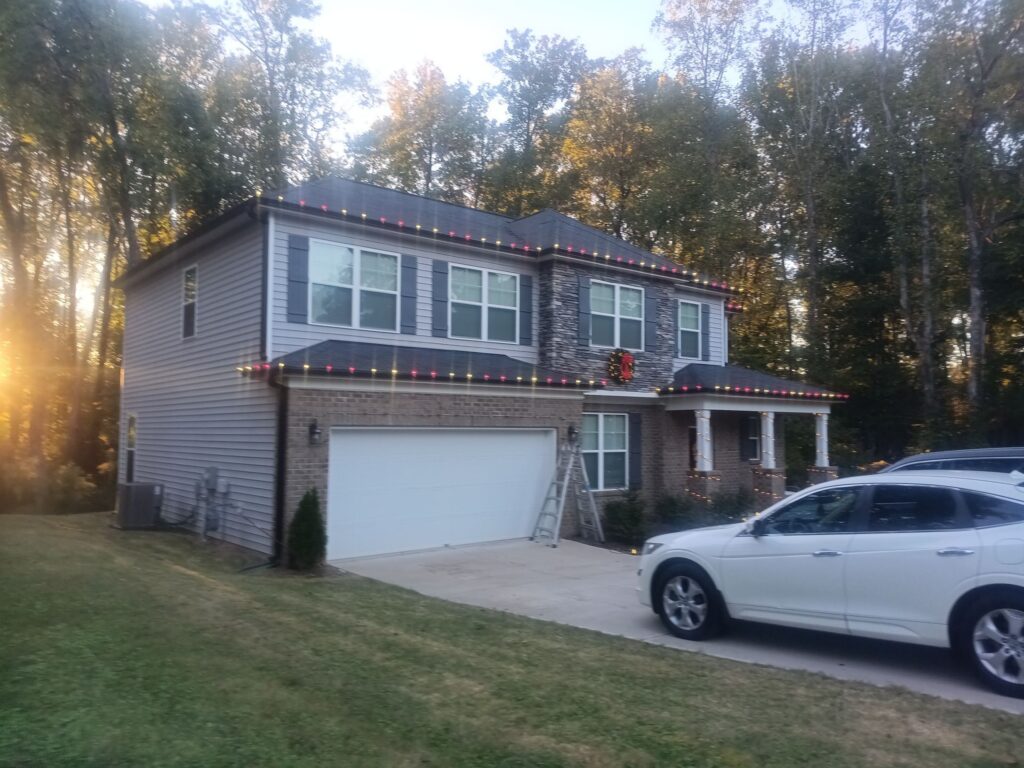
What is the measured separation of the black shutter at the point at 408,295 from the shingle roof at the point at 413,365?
1.28 feet

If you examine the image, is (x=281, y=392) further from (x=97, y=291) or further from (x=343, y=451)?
(x=97, y=291)

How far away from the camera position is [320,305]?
14.2 meters

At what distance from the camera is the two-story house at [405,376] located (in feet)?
42.8

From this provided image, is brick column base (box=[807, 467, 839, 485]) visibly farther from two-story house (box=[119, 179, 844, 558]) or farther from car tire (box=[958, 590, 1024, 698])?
car tire (box=[958, 590, 1024, 698])

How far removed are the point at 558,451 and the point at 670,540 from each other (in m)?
7.23

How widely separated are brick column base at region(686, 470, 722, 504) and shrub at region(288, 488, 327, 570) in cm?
907

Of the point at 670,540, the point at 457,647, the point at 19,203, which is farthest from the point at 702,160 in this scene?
the point at 457,647

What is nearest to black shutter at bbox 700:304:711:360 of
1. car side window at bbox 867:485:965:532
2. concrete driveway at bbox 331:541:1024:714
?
concrete driveway at bbox 331:541:1024:714

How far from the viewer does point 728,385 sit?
18.6 m

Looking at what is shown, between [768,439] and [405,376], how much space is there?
10056 mm

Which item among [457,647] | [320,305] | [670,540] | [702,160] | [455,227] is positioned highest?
[702,160]

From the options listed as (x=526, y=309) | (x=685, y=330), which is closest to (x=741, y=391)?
(x=685, y=330)

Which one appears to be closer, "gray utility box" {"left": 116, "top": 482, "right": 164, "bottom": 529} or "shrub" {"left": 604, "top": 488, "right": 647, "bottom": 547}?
"shrub" {"left": 604, "top": 488, "right": 647, "bottom": 547}

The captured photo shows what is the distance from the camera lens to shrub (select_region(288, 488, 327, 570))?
11.8m
